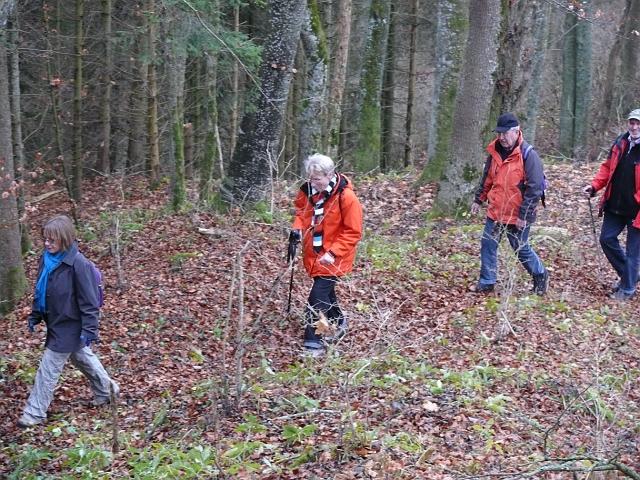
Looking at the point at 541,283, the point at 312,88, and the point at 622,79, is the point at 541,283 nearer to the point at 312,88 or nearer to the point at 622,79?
the point at 312,88

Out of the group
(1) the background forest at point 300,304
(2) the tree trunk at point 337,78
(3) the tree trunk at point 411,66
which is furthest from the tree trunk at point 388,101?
(2) the tree trunk at point 337,78

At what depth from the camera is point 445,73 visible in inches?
567

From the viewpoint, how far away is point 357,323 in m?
8.02

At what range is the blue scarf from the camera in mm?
6613

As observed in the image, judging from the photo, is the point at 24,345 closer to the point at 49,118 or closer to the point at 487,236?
the point at 487,236

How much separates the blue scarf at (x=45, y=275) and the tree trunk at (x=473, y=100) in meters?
6.40

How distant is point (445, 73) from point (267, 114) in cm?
491

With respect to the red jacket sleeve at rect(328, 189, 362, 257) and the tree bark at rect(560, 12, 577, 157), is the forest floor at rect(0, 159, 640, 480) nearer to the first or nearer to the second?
the red jacket sleeve at rect(328, 189, 362, 257)

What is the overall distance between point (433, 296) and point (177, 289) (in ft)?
10.2

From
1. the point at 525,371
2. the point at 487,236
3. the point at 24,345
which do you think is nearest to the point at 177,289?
the point at 24,345

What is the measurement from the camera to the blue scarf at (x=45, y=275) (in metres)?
6.61

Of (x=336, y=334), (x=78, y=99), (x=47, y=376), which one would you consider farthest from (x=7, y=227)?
(x=78, y=99)

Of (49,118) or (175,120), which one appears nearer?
(175,120)

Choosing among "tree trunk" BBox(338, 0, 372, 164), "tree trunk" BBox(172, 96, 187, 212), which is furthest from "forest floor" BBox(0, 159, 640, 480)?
"tree trunk" BBox(338, 0, 372, 164)
